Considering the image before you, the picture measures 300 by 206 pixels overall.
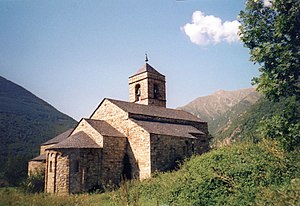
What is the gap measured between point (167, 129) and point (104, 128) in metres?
4.71

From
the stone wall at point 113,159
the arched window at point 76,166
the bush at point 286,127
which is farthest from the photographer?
the stone wall at point 113,159

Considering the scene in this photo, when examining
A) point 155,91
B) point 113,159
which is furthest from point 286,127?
point 155,91

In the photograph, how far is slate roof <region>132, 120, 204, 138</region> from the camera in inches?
834

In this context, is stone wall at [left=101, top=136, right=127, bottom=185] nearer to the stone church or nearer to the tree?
the stone church

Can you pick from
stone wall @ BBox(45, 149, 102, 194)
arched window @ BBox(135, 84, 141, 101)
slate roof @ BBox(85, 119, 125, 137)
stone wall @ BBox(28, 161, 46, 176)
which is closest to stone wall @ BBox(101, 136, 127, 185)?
slate roof @ BBox(85, 119, 125, 137)

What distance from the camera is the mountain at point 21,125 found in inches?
1365

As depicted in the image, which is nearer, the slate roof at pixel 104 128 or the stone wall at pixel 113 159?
the stone wall at pixel 113 159

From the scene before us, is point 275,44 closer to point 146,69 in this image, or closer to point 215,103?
point 146,69

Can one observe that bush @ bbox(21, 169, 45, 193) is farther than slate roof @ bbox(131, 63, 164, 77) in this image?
No

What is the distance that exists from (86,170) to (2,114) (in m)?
29.4

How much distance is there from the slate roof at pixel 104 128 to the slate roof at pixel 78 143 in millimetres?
913

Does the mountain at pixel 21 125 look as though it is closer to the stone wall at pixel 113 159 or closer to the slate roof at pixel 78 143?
the slate roof at pixel 78 143

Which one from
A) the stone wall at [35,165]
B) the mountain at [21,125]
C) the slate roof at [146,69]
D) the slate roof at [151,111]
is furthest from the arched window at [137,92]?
the mountain at [21,125]

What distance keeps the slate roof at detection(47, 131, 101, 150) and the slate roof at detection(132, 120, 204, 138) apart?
3582 millimetres
